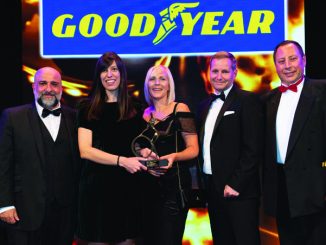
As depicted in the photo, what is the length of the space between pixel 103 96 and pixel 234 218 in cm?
126

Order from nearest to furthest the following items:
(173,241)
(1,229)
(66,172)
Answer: (173,241) → (66,172) → (1,229)

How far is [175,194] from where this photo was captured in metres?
2.91

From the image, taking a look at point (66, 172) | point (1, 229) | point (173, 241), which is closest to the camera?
point (173, 241)

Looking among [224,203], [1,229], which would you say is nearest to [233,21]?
[224,203]

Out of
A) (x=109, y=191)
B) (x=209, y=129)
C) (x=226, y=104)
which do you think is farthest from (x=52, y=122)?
(x=226, y=104)

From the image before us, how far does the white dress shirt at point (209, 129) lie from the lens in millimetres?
3133

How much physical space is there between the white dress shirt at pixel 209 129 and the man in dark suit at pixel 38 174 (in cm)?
95

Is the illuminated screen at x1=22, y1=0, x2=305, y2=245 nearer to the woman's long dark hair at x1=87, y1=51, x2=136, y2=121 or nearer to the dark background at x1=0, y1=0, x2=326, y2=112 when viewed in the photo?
the dark background at x1=0, y1=0, x2=326, y2=112

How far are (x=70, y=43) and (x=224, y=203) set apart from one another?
2337mm

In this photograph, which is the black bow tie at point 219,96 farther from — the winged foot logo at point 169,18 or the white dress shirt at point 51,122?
the winged foot logo at point 169,18

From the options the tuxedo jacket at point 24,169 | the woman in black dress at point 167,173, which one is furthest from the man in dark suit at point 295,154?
the tuxedo jacket at point 24,169

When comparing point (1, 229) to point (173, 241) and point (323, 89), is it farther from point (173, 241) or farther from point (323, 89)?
point (323, 89)

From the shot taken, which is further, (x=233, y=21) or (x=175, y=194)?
(x=233, y=21)

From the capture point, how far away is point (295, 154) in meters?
2.94
